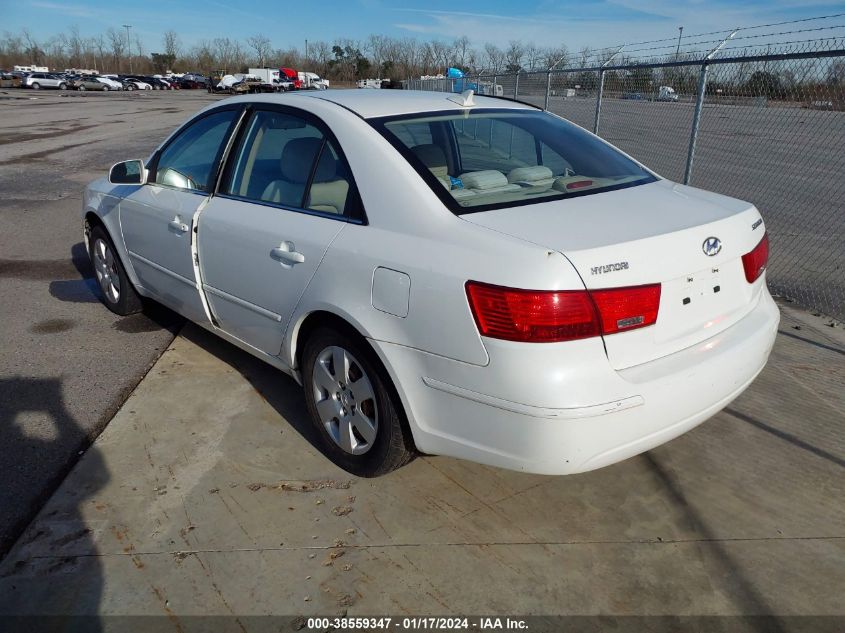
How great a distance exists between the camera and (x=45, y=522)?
2.81 metres

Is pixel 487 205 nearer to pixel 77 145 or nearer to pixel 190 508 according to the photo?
pixel 190 508

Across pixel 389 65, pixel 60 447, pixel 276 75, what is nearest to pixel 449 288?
pixel 60 447

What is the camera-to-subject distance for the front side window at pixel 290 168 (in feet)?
9.94

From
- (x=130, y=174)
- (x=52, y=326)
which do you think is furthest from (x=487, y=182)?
(x=52, y=326)

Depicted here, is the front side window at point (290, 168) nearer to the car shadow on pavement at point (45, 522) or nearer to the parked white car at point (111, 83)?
the car shadow on pavement at point (45, 522)

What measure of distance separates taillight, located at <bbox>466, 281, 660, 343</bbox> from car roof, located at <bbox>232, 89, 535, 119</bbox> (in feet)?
4.16

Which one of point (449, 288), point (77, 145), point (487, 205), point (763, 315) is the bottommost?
point (77, 145)

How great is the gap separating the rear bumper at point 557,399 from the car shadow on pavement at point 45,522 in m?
1.39

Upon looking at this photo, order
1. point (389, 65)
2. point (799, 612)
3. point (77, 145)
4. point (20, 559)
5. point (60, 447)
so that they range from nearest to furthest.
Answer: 1. point (799, 612)
2. point (20, 559)
3. point (60, 447)
4. point (77, 145)
5. point (389, 65)

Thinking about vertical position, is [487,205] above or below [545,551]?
above

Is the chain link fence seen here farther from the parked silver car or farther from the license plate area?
the parked silver car

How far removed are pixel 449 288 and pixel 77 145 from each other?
17.9 m

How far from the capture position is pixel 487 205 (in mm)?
2691

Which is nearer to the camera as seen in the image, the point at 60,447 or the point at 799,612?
the point at 799,612
